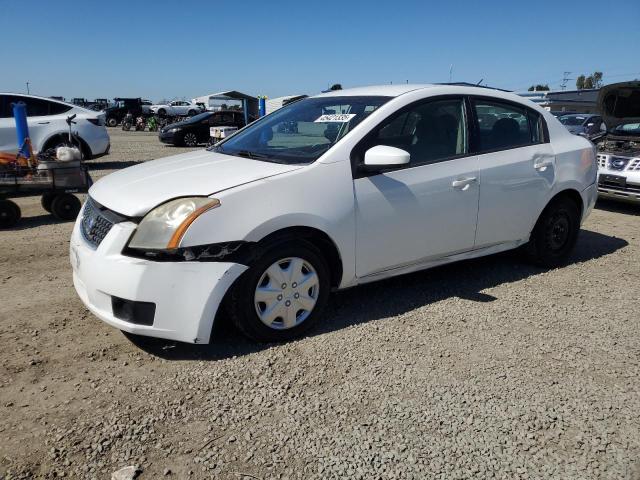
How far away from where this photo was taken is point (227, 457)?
2.23 metres

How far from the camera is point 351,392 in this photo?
2.73 m

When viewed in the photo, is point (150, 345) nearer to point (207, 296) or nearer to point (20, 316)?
point (207, 296)

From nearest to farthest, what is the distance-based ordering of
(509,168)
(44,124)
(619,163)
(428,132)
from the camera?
(428,132)
(509,168)
(619,163)
(44,124)

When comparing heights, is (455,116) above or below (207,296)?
above

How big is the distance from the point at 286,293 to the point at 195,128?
1755cm

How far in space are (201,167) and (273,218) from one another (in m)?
0.79

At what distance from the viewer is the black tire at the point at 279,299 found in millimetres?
2986

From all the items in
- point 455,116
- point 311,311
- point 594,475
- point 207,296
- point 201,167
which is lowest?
point 594,475

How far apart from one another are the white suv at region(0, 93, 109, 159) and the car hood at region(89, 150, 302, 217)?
7385 mm

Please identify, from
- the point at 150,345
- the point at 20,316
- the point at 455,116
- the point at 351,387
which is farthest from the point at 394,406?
the point at 20,316

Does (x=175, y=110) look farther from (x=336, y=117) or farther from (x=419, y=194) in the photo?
(x=419, y=194)

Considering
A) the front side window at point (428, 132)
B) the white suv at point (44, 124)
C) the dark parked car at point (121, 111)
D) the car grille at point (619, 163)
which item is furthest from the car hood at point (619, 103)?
the dark parked car at point (121, 111)

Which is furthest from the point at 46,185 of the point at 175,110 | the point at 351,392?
the point at 175,110

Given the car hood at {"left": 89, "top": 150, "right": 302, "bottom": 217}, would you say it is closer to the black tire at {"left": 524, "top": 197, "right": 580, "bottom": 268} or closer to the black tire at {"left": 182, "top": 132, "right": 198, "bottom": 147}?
the black tire at {"left": 524, "top": 197, "right": 580, "bottom": 268}
